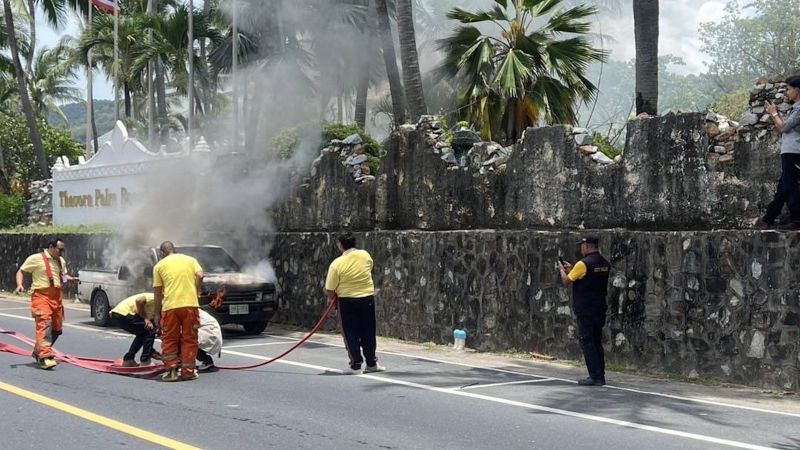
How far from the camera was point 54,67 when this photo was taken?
212 ft

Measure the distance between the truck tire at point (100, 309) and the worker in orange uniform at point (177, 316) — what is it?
8.21 m

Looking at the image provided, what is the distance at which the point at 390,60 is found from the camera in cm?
2319

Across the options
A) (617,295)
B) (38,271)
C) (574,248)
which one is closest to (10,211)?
(38,271)

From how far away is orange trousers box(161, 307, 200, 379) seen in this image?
1059cm

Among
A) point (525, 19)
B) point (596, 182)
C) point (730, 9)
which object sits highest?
point (730, 9)

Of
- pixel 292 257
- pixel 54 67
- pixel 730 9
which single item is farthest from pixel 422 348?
pixel 730 9

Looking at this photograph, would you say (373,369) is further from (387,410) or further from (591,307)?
(591,307)

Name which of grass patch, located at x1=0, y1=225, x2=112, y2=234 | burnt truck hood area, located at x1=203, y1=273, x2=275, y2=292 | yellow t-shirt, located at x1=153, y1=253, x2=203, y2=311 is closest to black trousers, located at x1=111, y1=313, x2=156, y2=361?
yellow t-shirt, located at x1=153, y1=253, x2=203, y2=311

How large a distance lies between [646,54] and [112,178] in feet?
57.9

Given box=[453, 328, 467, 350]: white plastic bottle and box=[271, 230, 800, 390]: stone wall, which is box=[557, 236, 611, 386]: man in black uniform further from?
box=[453, 328, 467, 350]: white plastic bottle

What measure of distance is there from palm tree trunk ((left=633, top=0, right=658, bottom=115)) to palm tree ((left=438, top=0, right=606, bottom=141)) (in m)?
2.83

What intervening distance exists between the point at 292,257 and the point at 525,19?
7.28m

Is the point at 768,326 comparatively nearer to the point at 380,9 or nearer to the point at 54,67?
the point at 380,9

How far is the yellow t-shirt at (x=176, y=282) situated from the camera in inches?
417
